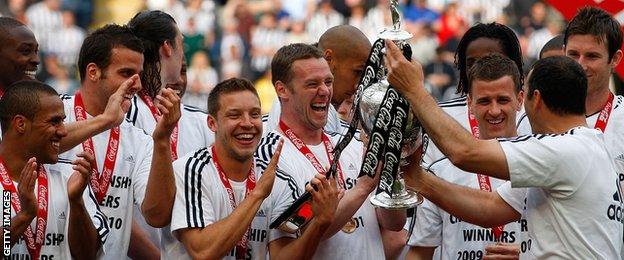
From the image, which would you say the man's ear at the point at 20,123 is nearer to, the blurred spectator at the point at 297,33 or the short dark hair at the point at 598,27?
the short dark hair at the point at 598,27

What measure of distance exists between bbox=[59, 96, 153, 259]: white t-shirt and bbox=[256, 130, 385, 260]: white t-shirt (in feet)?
2.34

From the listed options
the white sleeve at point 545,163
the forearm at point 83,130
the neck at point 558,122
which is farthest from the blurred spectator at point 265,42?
the white sleeve at point 545,163

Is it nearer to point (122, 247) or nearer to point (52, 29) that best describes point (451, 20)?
point (52, 29)

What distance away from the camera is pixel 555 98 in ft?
22.9

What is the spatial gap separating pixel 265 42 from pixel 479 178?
1422cm

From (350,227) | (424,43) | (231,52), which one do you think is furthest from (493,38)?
(231,52)

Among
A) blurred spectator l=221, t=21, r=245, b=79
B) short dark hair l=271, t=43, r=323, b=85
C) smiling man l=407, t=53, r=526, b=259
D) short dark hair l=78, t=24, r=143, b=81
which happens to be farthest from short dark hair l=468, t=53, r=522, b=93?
blurred spectator l=221, t=21, r=245, b=79

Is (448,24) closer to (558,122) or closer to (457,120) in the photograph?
(457,120)

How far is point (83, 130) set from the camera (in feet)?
26.1

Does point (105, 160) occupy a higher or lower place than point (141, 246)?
higher

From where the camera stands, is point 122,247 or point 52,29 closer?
point 122,247

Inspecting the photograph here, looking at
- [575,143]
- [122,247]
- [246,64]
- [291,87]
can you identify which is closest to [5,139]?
[122,247]

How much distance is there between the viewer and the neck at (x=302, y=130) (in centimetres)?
825

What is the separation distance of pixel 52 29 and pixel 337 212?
14865mm
